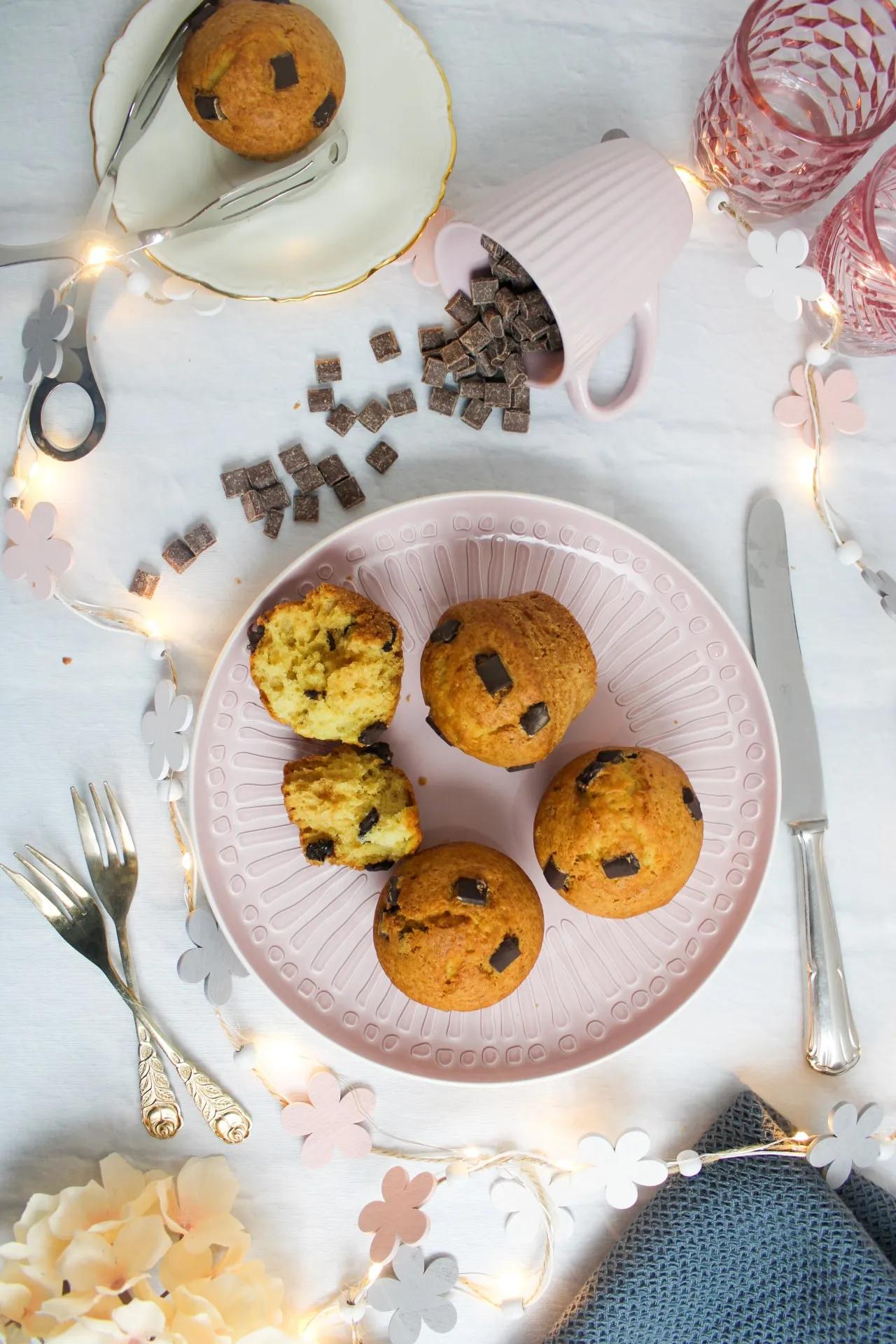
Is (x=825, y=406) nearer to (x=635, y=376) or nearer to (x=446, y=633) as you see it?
(x=635, y=376)

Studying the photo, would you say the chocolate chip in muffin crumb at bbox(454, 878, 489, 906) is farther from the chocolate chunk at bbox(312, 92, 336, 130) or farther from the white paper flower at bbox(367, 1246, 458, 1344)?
the chocolate chunk at bbox(312, 92, 336, 130)

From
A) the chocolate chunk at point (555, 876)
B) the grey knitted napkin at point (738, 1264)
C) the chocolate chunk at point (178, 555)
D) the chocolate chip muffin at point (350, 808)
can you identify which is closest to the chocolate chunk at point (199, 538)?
the chocolate chunk at point (178, 555)

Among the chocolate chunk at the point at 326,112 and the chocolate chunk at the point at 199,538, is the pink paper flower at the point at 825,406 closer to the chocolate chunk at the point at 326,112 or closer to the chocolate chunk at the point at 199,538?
the chocolate chunk at the point at 326,112

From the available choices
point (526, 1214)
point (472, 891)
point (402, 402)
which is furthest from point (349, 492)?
point (526, 1214)

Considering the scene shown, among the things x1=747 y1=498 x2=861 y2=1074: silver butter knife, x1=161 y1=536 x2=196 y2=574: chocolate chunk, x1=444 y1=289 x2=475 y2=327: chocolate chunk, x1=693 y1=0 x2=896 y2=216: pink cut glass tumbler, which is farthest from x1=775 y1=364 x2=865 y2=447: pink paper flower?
x1=161 y1=536 x2=196 y2=574: chocolate chunk

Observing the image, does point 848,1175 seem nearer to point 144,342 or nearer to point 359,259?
point 359,259

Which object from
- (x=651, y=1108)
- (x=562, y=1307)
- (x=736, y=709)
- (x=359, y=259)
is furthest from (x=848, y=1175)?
(x=359, y=259)
